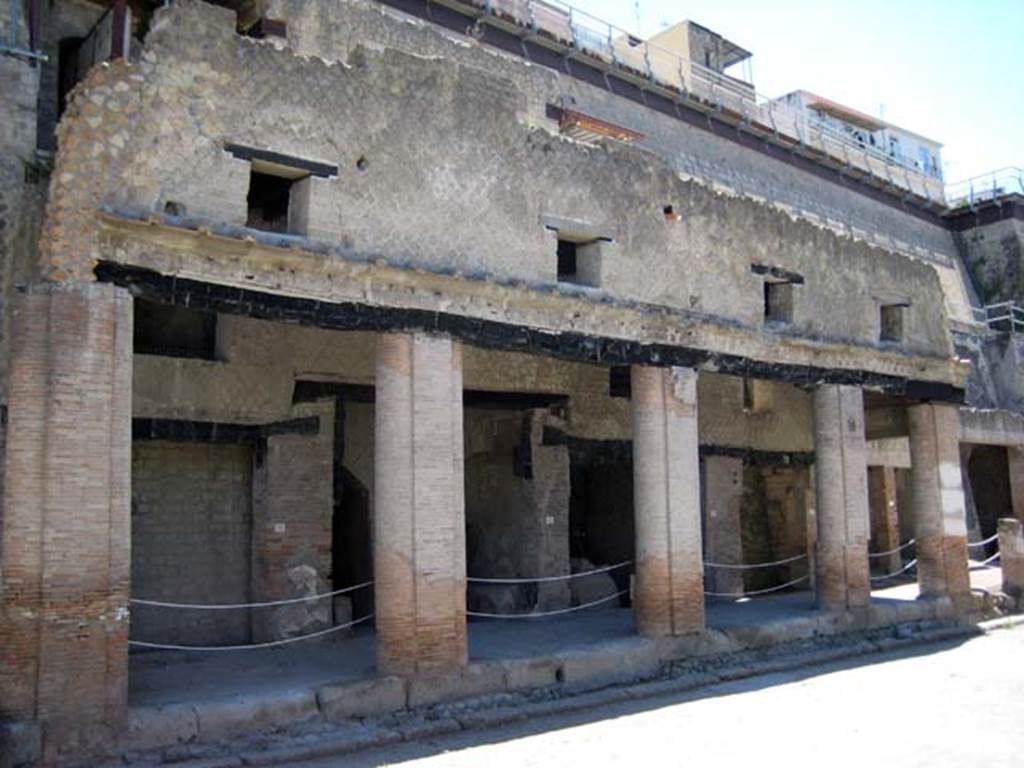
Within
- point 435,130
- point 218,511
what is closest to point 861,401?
point 435,130

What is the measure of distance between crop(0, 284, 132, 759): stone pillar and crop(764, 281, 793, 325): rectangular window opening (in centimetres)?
923

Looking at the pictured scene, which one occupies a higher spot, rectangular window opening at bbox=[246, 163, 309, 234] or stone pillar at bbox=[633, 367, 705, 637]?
rectangular window opening at bbox=[246, 163, 309, 234]

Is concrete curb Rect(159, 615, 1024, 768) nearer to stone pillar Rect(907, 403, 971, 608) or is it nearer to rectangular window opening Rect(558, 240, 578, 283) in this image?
stone pillar Rect(907, 403, 971, 608)

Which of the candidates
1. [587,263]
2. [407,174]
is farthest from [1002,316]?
[407,174]

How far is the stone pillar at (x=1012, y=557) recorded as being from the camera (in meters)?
17.7

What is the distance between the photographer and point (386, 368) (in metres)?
10.3

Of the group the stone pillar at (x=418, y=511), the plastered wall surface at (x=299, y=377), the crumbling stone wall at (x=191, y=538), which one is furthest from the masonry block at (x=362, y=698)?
the plastered wall surface at (x=299, y=377)

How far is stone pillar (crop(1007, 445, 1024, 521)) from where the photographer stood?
23.7 metres

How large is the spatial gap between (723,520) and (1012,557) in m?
4.95

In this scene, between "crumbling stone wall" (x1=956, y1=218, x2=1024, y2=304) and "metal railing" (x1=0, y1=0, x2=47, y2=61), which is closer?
"metal railing" (x1=0, y1=0, x2=47, y2=61)

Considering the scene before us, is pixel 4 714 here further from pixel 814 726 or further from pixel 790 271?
pixel 790 271

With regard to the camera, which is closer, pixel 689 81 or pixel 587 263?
pixel 587 263

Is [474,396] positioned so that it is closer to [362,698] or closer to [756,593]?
[362,698]

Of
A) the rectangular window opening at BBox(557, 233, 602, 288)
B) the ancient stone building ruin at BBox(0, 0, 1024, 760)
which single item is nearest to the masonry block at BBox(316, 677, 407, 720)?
the ancient stone building ruin at BBox(0, 0, 1024, 760)
